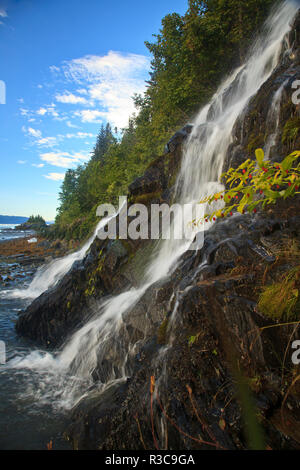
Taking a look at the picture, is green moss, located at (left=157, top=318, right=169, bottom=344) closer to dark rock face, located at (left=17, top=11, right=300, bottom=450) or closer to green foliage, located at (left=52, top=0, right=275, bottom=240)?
dark rock face, located at (left=17, top=11, right=300, bottom=450)

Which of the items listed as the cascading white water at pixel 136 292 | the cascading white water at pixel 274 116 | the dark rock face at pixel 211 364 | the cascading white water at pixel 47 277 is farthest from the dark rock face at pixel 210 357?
the cascading white water at pixel 47 277

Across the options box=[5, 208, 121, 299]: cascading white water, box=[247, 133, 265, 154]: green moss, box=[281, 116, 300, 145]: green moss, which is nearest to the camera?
box=[281, 116, 300, 145]: green moss

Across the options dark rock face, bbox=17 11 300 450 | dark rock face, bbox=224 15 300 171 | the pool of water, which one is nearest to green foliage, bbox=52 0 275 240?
dark rock face, bbox=224 15 300 171

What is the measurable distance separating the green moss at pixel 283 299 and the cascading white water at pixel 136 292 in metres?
2.58

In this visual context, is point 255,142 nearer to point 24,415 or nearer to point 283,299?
point 283,299

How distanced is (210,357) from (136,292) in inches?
139

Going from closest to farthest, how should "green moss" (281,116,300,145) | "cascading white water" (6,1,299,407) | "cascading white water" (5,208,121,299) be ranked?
"green moss" (281,116,300,145) → "cascading white water" (6,1,299,407) → "cascading white water" (5,208,121,299)

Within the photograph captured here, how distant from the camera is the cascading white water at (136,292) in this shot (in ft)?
16.8

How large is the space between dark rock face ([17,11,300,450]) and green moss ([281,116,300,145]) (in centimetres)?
6

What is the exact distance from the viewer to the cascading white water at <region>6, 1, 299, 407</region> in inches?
202

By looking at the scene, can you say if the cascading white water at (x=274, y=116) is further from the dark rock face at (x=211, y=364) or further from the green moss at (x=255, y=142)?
the dark rock face at (x=211, y=364)
